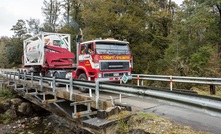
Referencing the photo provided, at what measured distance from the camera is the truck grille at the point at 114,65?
27.1 feet

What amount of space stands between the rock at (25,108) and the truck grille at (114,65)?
7.47 meters

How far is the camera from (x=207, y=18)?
1825cm

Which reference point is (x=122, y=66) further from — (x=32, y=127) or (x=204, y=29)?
(x=204, y=29)

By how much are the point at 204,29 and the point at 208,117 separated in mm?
15378

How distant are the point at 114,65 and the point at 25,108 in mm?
7737

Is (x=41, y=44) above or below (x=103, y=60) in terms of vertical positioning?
above

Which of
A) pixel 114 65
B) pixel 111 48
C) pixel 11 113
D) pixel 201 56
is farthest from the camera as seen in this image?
pixel 201 56

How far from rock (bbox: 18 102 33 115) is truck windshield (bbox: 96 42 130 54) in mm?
7613

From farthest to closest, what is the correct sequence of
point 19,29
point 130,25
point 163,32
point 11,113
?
point 19,29, point 163,32, point 130,25, point 11,113

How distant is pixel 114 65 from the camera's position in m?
8.55

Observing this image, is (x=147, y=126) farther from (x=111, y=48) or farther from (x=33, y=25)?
(x=33, y=25)

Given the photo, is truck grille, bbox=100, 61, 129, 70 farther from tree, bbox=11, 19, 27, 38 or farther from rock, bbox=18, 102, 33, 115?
tree, bbox=11, 19, 27, 38

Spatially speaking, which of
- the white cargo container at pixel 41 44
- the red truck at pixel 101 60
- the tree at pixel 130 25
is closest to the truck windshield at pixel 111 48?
the red truck at pixel 101 60

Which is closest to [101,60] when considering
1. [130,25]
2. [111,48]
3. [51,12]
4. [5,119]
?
[111,48]
